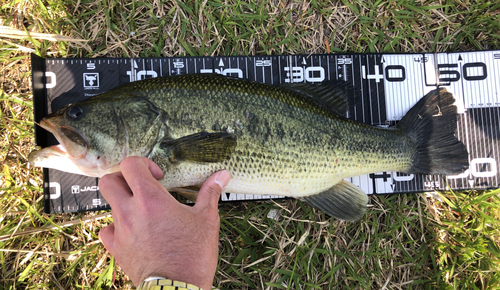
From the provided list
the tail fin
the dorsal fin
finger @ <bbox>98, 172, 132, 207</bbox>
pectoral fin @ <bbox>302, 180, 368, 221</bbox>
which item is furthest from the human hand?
the tail fin

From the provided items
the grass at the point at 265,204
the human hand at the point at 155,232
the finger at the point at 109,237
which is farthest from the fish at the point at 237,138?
the grass at the point at 265,204

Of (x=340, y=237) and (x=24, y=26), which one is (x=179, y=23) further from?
(x=340, y=237)

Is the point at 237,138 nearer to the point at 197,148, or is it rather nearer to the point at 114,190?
the point at 197,148

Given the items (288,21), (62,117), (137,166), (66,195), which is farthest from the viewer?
(288,21)

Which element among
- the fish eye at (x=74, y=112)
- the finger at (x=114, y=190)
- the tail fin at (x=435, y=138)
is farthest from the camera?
the tail fin at (x=435, y=138)

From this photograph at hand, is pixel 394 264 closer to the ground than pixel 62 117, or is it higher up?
closer to the ground

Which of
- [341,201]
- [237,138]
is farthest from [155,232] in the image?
[341,201]

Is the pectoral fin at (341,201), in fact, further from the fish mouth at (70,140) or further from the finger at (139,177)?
the fish mouth at (70,140)

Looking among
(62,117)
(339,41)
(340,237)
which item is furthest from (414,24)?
(62,117)
